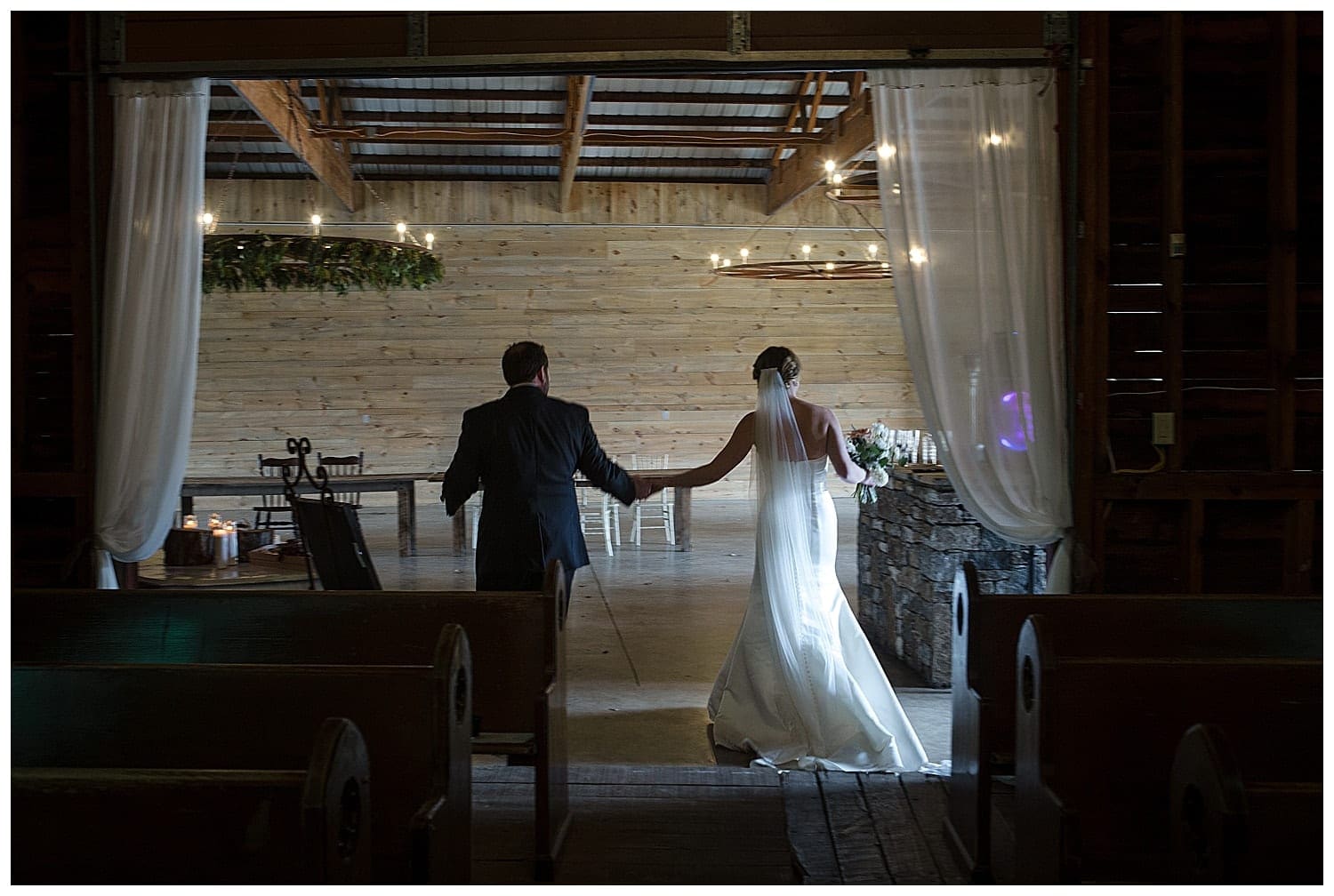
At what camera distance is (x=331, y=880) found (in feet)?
6.10

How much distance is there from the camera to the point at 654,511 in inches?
548

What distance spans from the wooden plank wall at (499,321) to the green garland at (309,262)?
561 cm

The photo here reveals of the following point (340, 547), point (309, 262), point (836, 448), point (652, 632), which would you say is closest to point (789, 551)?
point (836, 448)

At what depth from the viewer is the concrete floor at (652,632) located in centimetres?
506

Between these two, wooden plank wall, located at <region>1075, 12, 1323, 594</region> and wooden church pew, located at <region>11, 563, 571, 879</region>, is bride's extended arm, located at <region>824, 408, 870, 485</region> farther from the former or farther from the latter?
wooden church pew, located at <region>11, 563, 571, 879</region>

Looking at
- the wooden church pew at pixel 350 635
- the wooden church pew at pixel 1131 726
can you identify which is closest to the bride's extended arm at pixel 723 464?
the wooden church pew at pixel 350 635

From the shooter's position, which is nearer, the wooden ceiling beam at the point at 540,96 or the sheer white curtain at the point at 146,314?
the sheer white curtain at the point at 146,314

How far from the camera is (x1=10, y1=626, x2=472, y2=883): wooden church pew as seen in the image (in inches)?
97.4

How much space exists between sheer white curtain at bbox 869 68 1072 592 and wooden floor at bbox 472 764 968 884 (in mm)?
1077

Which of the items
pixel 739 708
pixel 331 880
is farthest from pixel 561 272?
pixel 331 880

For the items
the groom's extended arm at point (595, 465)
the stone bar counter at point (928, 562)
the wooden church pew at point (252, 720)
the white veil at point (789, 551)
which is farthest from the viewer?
the stone bar counter at point (928, 562)

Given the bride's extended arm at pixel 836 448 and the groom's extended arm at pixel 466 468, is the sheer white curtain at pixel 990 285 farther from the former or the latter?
the groom's extended arm at pixel 466 468

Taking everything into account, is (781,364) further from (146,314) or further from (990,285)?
(146,314)

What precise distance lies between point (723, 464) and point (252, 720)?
298 centimetres
